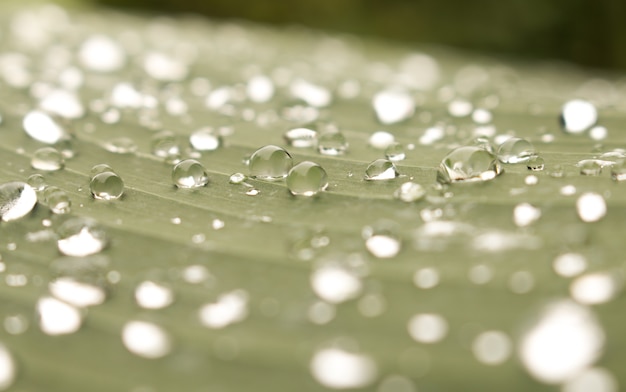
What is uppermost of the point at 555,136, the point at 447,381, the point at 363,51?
the point at 363,51

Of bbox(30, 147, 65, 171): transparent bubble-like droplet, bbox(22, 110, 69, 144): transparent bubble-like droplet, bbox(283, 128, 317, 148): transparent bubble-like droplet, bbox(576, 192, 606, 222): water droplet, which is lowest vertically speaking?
bbox(576, 192, 606, 222): water droplet

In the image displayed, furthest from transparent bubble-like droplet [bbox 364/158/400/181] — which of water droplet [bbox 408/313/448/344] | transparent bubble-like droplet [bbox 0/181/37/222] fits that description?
transparent bubble-like droplet [bbox 0/181/37/222]

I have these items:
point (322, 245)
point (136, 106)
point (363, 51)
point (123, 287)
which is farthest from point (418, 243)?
point (363, 51)

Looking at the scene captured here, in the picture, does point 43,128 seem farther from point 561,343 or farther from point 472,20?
point 472,20

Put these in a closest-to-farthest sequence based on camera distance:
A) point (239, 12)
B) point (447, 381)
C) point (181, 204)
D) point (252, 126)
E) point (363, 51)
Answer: point (447, 381)
point (181, 204)
point (252, 126)
point (363, 51)
point (239, 12)

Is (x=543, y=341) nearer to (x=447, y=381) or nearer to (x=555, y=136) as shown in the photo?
(x=447, y=381)

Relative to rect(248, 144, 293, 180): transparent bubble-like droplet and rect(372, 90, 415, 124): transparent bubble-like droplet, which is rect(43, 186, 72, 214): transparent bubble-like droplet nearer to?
A: rect(248, 144, 293, 180): transparent bubble-like droplet

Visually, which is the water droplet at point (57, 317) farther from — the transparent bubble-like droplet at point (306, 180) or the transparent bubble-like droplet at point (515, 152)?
the transparent bubble-like droplet at point (515, 152)

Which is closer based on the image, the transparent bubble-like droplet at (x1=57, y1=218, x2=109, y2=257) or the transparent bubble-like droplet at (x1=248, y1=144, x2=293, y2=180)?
the transparent bubble-like droplet at (x1=57, y1=218, x2=109, y2=257)
